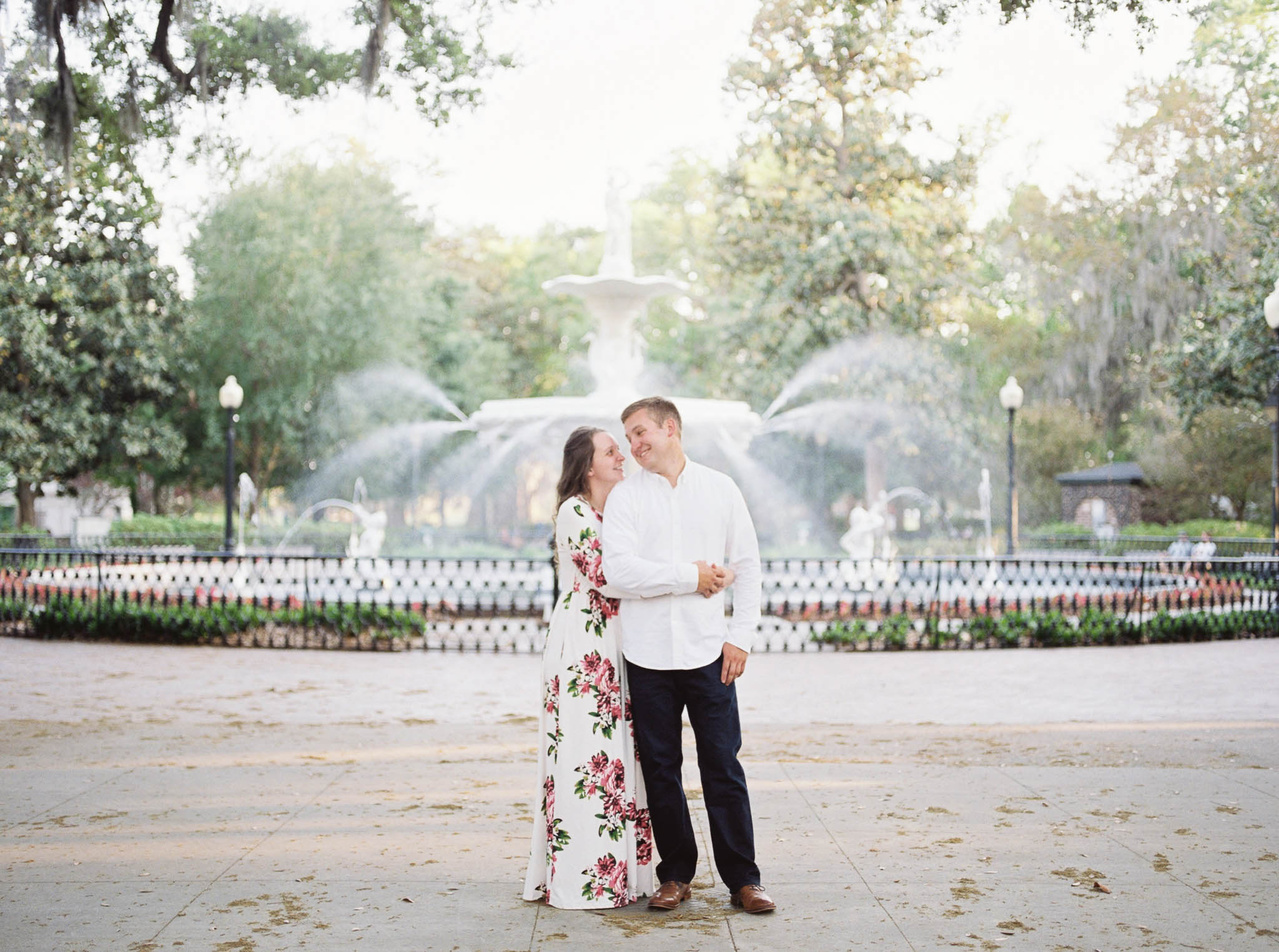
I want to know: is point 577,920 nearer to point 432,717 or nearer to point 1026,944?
point 1026,944

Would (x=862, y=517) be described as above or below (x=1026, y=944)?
above

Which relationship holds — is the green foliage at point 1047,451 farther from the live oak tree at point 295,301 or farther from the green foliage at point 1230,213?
the live oak tree at point 295,301

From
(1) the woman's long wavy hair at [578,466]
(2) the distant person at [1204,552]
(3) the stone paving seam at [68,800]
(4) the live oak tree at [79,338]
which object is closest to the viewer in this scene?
(1) the woman's long wavy hair at [578,466]

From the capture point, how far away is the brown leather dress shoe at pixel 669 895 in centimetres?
459

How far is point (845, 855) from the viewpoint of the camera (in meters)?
5.26

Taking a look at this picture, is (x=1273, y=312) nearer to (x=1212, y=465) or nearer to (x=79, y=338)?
(x=1212, y=465)

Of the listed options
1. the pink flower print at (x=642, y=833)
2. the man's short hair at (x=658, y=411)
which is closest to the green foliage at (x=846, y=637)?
the pink flower print at (x=642, y=833)

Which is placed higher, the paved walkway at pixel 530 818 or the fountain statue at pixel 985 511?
the fountain statue at pixel 985 511

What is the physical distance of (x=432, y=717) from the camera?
9281mm

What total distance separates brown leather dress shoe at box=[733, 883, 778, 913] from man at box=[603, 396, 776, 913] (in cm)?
2

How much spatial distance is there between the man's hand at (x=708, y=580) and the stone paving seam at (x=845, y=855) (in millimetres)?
1218

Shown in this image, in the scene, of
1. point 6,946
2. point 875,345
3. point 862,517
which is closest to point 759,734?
point 6,946

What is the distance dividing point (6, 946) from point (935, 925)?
2.94 m

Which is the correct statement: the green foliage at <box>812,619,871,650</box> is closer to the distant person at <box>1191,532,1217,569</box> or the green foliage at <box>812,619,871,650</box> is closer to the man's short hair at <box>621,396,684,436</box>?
the distant person at <box>1191,532,1217,569</box>
